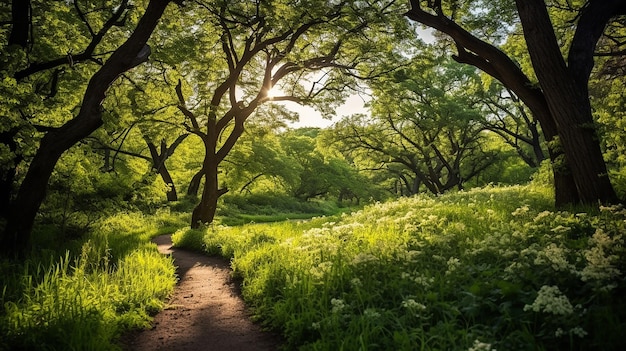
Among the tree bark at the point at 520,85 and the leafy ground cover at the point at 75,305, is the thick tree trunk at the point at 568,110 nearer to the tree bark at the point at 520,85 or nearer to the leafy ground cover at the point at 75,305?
the tree bark at the point at 520,85

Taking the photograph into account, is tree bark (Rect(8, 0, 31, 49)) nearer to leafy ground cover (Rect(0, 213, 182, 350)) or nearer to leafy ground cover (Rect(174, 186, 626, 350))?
leafy ground cover (Rect(0, 213, 182, 350))

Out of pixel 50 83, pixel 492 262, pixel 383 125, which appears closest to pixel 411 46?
pixel 492 262

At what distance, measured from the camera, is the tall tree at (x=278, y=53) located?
13070 millimetres

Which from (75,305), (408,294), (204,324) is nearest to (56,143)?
(75,305)

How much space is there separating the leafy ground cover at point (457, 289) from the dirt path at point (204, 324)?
13.3 inches

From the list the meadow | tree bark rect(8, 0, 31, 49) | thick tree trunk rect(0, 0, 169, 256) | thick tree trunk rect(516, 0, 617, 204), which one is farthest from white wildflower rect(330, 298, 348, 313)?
tree bark rect(8, 0, 31, 49)

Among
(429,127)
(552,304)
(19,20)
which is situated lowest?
(552,304)

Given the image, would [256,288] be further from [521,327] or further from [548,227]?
[548,227]

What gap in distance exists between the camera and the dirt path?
4932 millimetres

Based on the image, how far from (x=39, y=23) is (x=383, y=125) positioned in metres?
24.8

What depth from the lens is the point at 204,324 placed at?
5781 millimetres

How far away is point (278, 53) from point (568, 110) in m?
12.1

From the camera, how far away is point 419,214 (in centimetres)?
920

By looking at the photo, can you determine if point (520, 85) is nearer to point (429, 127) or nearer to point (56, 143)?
point (56, 143)
